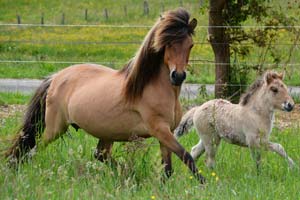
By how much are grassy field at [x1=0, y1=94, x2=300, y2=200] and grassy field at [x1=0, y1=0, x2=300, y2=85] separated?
6766 mm

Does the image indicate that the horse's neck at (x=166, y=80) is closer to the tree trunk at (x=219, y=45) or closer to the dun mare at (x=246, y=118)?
the dun mare at (x=246, y=118)

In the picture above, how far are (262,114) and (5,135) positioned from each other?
10.5ft

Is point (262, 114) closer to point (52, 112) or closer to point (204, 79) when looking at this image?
point (52, 112)

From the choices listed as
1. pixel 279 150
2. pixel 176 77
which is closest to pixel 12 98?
pixel 279 150

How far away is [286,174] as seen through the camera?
8586 mm

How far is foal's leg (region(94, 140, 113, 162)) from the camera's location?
9.20 metres

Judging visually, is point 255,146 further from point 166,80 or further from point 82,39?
point 82,39

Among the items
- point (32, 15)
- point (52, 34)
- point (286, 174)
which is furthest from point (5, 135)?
point (32, 15)

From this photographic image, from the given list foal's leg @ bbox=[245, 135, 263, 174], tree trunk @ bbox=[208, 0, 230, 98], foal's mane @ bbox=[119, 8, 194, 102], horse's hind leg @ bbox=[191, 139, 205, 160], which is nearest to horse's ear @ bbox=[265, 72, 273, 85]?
foal's leg @ bbox=[245, 135, 263, 174]

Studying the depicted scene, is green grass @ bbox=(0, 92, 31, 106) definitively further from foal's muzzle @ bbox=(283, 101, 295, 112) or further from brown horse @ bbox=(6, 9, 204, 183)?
foal's muzzle @ bbox=(283, 101, 295, 112)

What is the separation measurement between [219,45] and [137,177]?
7.26 metres

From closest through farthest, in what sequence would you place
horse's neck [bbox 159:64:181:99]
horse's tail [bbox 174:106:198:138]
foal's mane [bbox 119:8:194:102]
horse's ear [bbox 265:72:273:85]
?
foal's mane [bbox 119:8:194:102]
horse's neck [bbox 159:64:181:99]
horse's ear [bbox 265:72:273:85]
horse's tail [bbox 174:106:198:138]

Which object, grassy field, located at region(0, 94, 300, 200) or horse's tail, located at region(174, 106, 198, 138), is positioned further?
horse's tail, located at region(174, 106, 198, 138)

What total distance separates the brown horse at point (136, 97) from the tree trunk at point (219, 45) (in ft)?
18.8
